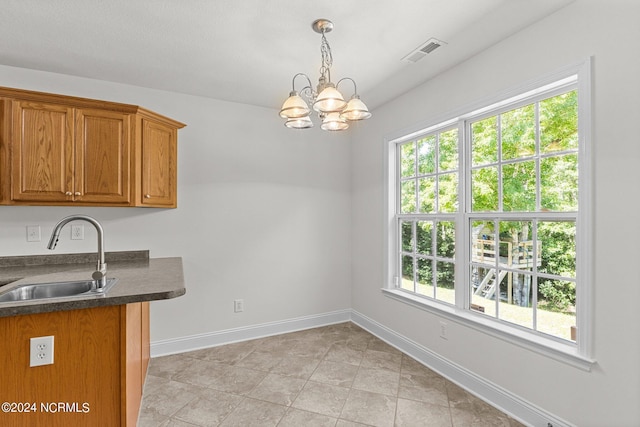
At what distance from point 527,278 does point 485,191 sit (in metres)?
0.69

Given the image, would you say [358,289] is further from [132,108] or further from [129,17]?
[129,17]

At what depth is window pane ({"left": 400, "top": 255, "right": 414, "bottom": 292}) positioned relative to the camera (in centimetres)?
321

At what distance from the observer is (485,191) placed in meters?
2.45

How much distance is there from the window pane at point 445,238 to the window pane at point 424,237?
101 millimetres

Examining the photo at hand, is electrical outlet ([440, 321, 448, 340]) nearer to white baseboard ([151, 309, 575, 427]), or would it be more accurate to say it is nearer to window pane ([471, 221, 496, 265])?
white baseboard ([151, 309, 575, 427])

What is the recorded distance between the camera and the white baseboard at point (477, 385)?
6.41 feet

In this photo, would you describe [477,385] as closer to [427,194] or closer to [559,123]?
[427,194]

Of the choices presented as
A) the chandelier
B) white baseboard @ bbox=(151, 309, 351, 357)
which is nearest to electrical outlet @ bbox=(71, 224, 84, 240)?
white baseboard @ bbox=(151, 309, 351, 357)

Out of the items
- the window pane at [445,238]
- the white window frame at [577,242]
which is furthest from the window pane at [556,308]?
the window pane at [445,238]

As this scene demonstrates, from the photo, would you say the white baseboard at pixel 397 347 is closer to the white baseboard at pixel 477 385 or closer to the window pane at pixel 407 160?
the white baseboard at pixel 477 385

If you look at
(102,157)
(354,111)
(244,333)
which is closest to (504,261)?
(354,111)

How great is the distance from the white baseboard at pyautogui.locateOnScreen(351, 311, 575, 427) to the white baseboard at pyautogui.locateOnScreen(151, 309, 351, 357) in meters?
0.67

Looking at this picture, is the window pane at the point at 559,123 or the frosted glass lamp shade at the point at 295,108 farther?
the window pane at the point at 559,123

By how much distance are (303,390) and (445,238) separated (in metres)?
1.71
